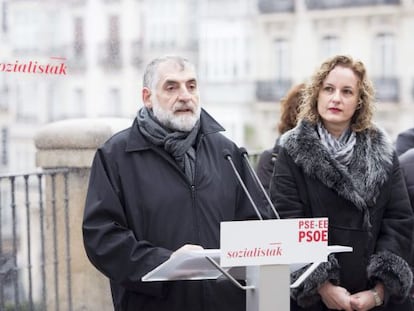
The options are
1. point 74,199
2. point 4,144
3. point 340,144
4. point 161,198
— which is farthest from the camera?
point 4,144

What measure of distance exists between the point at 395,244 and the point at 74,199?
192 centimetres

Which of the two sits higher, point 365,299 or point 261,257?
point 261,257

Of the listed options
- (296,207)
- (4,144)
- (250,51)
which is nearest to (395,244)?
(296,207)

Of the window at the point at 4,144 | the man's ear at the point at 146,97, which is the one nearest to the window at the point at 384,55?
the window at the point at 4,144

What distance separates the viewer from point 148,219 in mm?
2953

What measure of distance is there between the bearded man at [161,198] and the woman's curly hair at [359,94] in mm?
496

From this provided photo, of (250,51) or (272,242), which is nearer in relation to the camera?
(272,242)

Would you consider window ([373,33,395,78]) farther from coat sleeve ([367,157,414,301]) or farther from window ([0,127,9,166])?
coat sleeve ([367,157,414,301])

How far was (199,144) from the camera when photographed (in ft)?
10.1

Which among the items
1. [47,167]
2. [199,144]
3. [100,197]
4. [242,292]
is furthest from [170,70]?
[47,167]

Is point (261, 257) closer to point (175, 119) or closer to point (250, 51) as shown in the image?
point (175, 119)

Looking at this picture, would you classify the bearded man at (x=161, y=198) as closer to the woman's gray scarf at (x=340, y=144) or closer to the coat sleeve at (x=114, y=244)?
the coat sleeve at (x=114, y=244)

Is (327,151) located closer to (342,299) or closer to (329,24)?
(342,299)

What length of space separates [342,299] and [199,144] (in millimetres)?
736
